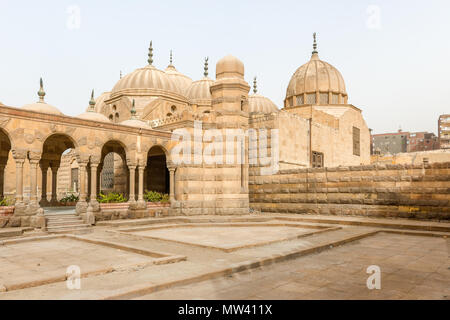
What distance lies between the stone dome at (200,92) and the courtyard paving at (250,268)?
65.2 ft

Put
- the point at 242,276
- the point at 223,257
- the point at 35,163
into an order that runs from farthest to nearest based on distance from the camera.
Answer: the point at 35,163, the point at 223,257, the point at 242,276

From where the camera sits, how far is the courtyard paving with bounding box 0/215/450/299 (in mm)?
5262

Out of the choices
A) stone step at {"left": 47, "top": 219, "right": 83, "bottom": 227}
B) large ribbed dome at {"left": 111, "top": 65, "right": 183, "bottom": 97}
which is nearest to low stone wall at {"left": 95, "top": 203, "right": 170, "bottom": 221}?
stone step at {"left": 47, "top": 219, "right": 83, "bottom": 227}

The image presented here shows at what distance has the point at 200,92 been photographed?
30125 millimetres

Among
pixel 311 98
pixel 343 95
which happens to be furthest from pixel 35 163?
pixel 343 95

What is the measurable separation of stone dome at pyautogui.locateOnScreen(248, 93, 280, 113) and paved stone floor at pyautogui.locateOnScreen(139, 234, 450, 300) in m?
24.9

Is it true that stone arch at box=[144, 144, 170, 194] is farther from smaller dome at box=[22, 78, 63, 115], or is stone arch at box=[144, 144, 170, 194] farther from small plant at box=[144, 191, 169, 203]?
smaller dome at box=[22, 78, 63, 115]

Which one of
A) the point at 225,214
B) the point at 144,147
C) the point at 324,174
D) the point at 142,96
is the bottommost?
the point at 225,214

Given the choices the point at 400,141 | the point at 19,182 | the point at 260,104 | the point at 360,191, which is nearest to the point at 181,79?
the point at 260,104

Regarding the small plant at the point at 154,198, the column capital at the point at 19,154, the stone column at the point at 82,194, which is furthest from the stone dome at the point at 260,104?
the column capital at the point at 19,154

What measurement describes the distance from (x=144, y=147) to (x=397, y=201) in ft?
39.0

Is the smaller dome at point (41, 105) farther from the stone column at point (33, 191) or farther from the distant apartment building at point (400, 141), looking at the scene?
the distant apartment building at point (400, 141)
